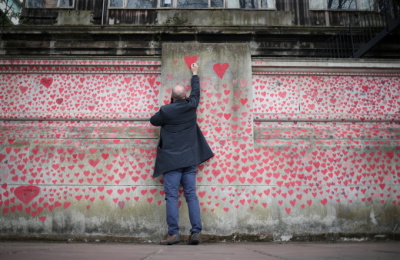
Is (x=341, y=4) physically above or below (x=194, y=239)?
above

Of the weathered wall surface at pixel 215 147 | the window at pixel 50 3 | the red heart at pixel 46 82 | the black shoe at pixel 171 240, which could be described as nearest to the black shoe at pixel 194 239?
the black shoe at pixel 171 240

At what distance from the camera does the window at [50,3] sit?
1084 cm

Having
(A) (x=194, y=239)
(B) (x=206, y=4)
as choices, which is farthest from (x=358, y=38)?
(A) (x=194, y=239)

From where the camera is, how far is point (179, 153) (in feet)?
12.8

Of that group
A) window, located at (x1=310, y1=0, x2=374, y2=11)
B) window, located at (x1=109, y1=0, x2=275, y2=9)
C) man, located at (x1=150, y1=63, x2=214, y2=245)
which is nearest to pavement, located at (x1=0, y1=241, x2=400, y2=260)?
man, located at (x1=150, y1=63, x2=214, y2=245)

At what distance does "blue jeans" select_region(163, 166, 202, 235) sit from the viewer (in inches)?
147

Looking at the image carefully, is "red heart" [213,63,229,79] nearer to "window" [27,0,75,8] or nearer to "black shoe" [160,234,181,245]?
"black shoe" [160,234,181,245]

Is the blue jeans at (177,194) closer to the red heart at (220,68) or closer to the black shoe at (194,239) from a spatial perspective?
the black shoe at (194,239)

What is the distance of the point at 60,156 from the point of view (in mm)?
4375

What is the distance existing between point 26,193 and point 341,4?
11.0m

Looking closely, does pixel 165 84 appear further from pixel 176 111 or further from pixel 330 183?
pixel 330 183

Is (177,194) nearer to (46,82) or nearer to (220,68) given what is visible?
(220,68)

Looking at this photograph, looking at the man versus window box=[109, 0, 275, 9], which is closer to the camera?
the man

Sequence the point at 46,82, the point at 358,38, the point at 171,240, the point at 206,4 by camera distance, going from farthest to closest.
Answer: the point at 206,4
the point at 358,38
the point at 46,82
the point at 171,240
